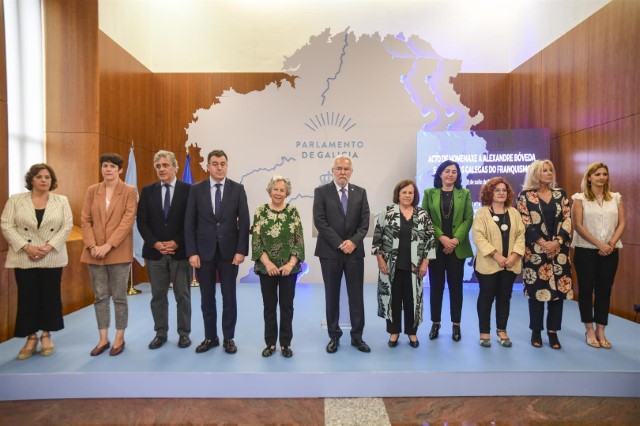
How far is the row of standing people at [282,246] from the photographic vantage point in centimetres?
299

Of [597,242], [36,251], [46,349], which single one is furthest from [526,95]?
[46,349]

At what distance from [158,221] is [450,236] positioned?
2417mm

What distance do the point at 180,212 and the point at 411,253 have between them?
186cm

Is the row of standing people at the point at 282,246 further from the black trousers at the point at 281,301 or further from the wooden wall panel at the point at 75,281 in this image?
the wooden wall panel at the point at 75,281

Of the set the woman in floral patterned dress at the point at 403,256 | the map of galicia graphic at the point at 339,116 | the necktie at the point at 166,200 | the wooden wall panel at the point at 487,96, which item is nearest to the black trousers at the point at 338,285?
the woman in floral patterned dress at the point at 403,256

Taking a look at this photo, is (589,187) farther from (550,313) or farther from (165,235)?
(165,235)

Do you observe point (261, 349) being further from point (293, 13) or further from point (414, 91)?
point (293, 13)

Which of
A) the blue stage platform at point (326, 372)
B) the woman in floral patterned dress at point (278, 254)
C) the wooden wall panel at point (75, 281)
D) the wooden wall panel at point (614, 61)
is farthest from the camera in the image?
the wooden wall panel at point (75, 281)

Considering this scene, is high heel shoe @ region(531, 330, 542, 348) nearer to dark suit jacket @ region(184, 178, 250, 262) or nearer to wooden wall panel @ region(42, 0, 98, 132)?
dark suit jacket @ region(184, 178, 250, 262)

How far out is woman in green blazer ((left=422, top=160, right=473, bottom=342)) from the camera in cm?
331

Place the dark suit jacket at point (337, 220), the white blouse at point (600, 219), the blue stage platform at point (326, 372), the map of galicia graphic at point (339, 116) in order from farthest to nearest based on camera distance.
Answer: the map of galicia graphic at point (339, 116)
the white blouse at point (600, 219)
the dark suit jacket at point (337, 220)
the blue stage platform at point (326, 372)

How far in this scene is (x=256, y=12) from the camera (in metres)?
6.04

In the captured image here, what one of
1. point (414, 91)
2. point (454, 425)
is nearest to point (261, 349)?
point (454, 425)

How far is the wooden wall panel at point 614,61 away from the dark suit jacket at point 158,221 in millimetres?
4534
